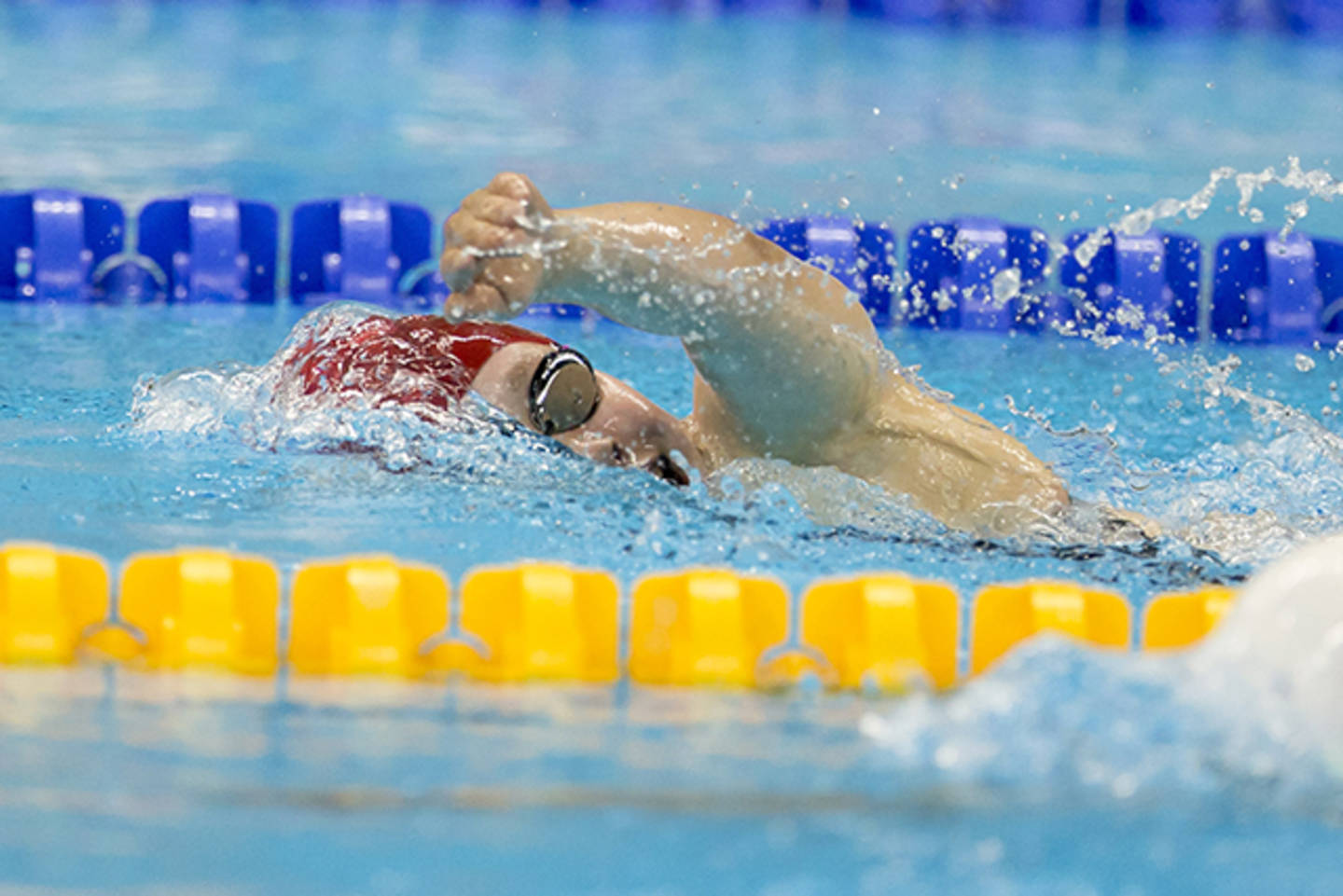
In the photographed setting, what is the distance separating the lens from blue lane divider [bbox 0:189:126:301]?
4715 millimetres

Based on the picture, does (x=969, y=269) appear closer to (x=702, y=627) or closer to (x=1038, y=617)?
(x=1038, y=617)

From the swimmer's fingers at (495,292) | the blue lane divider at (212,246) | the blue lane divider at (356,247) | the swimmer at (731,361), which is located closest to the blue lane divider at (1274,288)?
the blue lane divider at (356,247)

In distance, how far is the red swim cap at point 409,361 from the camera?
2557 mm

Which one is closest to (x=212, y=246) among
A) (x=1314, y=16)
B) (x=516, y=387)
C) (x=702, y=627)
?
(x=516, y=387)

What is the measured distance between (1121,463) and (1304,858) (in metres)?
1.64

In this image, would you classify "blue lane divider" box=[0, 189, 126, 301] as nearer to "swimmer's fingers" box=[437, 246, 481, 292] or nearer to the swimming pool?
the swimming pool

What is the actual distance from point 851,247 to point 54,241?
2.19 m

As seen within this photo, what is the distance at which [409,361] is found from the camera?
2.60 m

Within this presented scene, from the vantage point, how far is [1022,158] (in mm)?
6930

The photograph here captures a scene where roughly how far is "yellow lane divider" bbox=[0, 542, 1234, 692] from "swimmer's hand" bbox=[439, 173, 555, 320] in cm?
35

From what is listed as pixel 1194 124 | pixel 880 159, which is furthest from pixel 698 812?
pixel 1194 124

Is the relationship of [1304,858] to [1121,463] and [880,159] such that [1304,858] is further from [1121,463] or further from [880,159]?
[880,159]

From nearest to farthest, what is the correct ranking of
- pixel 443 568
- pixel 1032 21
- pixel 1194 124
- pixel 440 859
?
pixel 440 859 → pixel 443 568 → pixel 1194 124 → pixel 1032 21

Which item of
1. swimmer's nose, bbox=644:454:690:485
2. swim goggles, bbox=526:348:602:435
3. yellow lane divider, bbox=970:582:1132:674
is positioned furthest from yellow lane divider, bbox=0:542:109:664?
yellow lane divider, bbox=970:582:1132:674
